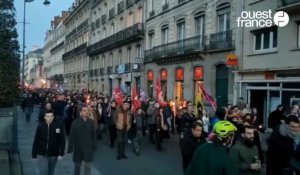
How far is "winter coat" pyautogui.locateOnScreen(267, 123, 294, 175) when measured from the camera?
278 inches

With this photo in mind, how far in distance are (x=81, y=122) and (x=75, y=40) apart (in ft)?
221

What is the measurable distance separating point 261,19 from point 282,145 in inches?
603

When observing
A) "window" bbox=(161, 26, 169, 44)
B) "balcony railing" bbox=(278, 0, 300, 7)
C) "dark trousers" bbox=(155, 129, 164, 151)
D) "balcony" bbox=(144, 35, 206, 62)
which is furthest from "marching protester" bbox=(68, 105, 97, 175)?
"window" bbox=(161, 26, 169, 44)

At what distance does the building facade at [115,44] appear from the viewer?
41.1m

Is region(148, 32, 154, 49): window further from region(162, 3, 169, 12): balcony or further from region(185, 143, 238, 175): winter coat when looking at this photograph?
region(185, 143, 238, 175): winter coat

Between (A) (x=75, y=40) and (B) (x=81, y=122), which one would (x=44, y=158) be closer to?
(B) (x=81, y=122)

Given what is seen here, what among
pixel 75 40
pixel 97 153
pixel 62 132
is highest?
pixel 75 40

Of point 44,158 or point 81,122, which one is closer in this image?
point 44,158

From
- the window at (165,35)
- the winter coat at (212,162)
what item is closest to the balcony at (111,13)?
the window at (165,35)

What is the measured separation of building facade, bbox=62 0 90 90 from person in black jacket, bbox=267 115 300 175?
56032 millimetres

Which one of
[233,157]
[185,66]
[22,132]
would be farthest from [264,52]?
[233,157]

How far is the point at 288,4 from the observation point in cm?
1914

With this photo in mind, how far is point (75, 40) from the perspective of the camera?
75.8 metres

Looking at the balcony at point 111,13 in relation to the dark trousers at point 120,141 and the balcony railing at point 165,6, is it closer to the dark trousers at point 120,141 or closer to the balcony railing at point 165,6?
the balcony railing at point 165,6
